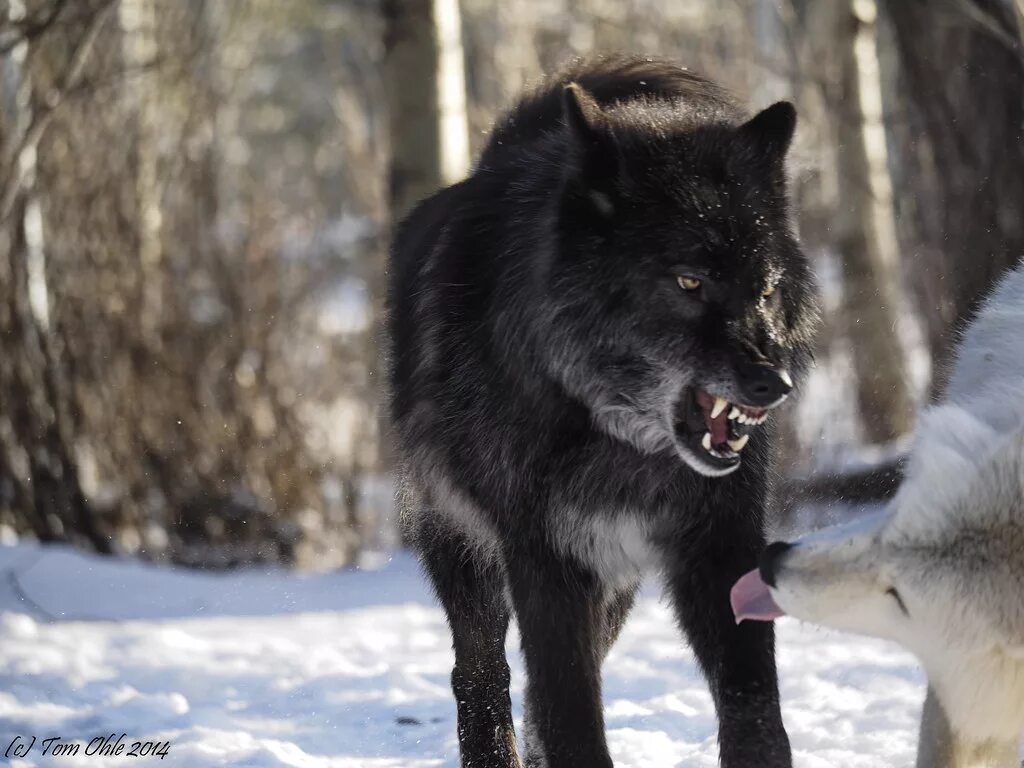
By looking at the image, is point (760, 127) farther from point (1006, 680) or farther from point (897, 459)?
point (897, 459)

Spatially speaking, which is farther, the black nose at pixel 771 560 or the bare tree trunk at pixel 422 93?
the bare tree trunk at pixel 422 93

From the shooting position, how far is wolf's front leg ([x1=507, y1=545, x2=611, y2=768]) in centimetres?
294

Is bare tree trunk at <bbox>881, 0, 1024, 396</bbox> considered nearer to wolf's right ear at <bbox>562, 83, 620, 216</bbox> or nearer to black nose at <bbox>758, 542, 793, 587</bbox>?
wolf's right ear at <bbox>562, 83, 620, 216</bbox>

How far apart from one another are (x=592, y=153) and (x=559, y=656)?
120cm

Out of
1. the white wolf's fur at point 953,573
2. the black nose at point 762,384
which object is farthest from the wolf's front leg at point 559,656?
the black nose at point 762,384

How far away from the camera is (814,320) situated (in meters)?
3.06

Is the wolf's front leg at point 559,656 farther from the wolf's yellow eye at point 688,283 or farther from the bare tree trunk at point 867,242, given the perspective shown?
the bare tree trunk at point 867,242

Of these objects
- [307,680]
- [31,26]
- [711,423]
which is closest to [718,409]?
[711,423]

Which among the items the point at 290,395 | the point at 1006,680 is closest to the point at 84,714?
the point at 1006,680

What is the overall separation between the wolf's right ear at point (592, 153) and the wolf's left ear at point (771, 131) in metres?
0.34

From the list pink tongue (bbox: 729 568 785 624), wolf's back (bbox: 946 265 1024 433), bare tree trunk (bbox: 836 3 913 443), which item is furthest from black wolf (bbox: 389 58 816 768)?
bare tree trunk (bbox: 836 3 913 443)

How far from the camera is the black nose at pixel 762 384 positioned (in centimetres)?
257

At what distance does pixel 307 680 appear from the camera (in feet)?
16.2

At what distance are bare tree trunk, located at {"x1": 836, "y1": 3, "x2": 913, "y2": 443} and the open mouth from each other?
6200mm
